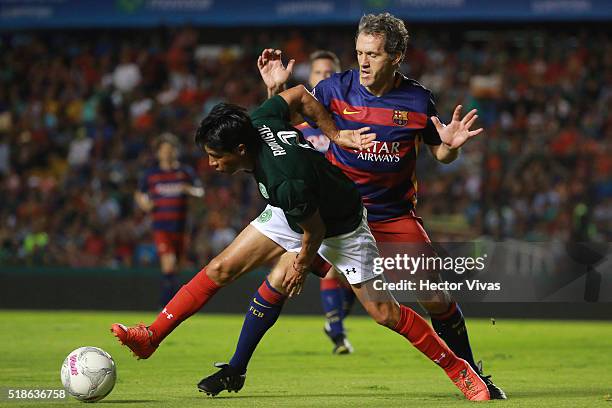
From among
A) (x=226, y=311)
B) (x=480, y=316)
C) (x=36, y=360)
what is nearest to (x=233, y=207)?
(x=226, y=311)

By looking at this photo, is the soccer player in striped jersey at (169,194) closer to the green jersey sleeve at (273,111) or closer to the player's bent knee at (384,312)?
the green jersey sleeve at (273,111)

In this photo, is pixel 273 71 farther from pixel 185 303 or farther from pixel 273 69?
pixel 185 303

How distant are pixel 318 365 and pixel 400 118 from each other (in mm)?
2541

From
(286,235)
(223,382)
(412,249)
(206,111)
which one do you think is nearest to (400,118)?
(412,249)

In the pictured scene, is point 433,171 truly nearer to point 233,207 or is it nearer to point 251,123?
point 233,207

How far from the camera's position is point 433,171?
14992mm

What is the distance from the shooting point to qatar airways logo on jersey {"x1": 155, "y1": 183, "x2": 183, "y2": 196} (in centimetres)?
1422

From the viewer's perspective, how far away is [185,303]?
6281 millimetres

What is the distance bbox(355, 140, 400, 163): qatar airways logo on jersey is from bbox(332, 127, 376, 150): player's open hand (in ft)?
0.58

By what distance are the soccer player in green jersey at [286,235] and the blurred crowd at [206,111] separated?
26.5ft

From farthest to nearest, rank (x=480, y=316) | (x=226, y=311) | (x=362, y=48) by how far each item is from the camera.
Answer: (x=226, y=311) → (x=480, y=316) → (x=362, y=48)

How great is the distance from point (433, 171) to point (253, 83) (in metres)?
4.80

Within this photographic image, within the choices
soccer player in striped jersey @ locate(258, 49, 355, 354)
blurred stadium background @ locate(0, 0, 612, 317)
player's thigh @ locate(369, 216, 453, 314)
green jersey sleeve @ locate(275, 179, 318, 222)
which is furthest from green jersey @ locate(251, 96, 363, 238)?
blurred stadium background @ locate(0, 0, 612, 317)

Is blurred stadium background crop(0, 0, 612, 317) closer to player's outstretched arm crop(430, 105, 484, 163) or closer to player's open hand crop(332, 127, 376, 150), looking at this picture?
player's outstretched arm crop(430, 105, 484, 163)
